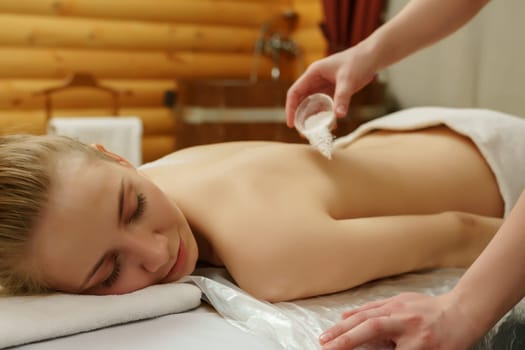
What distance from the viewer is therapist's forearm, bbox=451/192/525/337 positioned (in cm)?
83

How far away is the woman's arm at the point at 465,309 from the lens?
819mm

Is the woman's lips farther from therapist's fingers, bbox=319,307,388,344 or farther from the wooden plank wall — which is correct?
the wooden plank wall

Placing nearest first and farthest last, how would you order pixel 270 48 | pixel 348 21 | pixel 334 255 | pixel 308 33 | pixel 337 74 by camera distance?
pixel 334 255 → pixel 337 74 → pixel 348 21 → pixel 308 33 → pixel 270 48

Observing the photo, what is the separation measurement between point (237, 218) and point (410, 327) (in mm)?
403

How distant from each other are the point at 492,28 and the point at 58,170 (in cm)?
177

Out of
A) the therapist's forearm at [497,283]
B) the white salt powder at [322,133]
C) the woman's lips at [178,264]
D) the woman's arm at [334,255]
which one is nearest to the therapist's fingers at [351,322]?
the therapist's forearm at [497,283]

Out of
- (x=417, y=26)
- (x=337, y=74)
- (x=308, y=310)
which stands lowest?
(x=308, y=310)

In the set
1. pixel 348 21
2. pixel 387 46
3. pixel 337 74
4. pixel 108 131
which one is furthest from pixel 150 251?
pixel 348 21

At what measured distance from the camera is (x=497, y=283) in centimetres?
83

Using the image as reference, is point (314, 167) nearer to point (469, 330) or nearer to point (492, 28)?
point (469, 330)

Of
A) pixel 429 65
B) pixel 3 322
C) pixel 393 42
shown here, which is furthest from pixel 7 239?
pixel 429 65

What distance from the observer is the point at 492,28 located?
226 cm

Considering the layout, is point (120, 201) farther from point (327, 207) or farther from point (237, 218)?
point (327, 207)

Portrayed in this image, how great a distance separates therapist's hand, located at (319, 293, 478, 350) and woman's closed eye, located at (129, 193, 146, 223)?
37 centimetres
